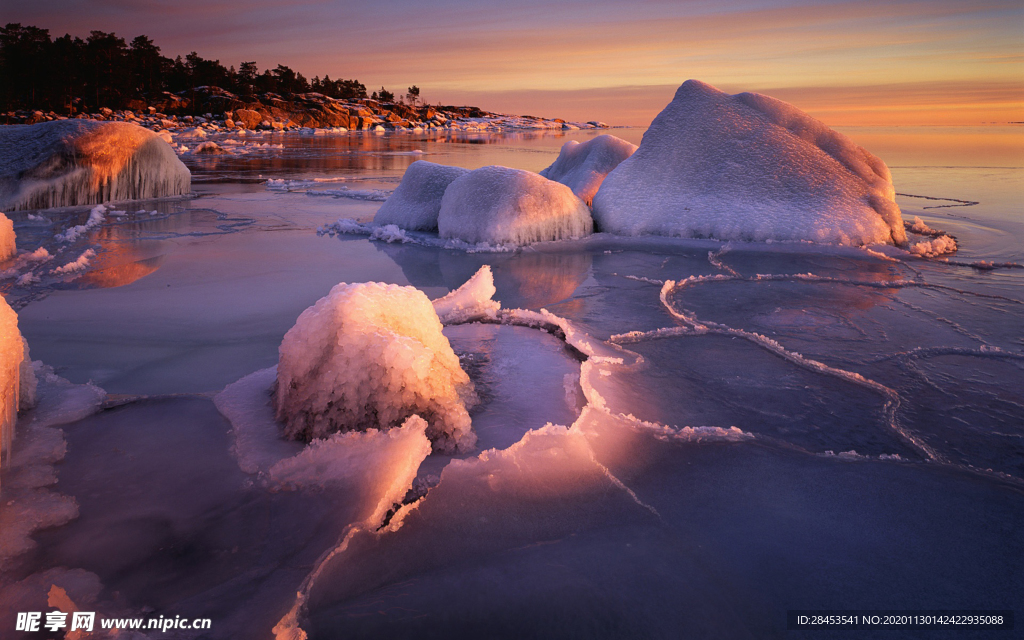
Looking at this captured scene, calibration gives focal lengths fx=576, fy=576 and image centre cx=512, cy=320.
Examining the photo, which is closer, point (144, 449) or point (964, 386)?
point (144, 449)

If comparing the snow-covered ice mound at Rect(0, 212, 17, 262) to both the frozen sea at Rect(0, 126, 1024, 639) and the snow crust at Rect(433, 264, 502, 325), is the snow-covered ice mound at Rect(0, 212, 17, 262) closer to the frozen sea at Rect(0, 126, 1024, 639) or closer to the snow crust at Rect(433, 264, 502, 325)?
the frozen sea at Rect(0, 126, 1024, 639)

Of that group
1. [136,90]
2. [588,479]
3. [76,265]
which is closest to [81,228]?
[76,265]

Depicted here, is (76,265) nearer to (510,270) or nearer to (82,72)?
(510,270)

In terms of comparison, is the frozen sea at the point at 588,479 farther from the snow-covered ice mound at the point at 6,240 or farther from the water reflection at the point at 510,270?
the snow-covered ice mound at the point at 6,240

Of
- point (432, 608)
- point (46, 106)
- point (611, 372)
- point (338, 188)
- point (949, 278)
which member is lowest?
point (432, 608)

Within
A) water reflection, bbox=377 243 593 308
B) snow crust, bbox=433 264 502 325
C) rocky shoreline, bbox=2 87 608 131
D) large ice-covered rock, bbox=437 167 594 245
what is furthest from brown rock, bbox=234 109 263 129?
snow crust, bbox=433 264 502 325

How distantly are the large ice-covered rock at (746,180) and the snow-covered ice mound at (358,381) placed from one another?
4879 mm

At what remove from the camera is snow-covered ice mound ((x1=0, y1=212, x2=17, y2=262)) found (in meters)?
4.56

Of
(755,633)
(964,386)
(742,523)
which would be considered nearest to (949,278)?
(964,386)

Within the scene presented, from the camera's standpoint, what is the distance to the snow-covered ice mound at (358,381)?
6.66 feet

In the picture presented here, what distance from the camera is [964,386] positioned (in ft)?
8.48

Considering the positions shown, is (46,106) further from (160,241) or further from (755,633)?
(755,633)

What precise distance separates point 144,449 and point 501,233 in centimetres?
431

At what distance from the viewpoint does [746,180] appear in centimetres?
634
